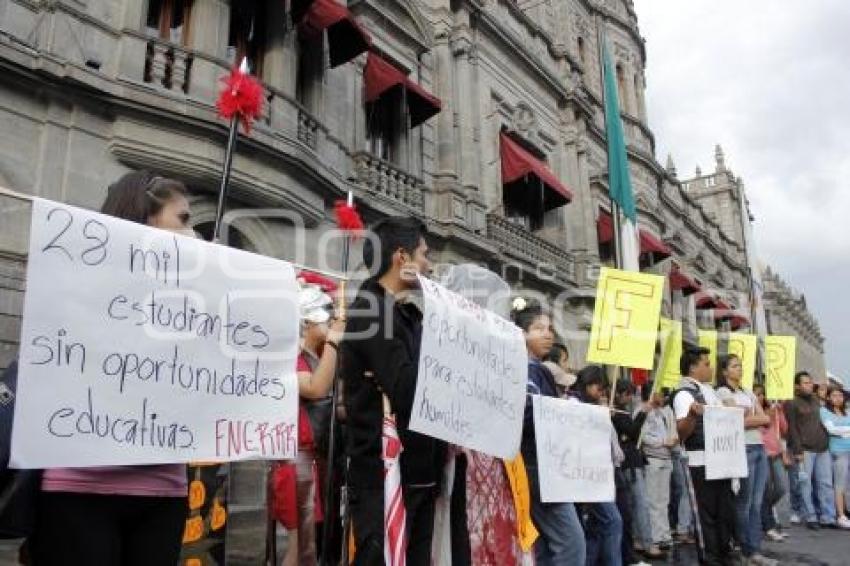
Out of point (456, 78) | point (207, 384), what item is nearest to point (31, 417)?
point (207, 384)

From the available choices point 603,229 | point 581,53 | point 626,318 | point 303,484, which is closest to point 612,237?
point 603,229

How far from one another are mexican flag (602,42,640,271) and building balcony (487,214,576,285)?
3.48 m

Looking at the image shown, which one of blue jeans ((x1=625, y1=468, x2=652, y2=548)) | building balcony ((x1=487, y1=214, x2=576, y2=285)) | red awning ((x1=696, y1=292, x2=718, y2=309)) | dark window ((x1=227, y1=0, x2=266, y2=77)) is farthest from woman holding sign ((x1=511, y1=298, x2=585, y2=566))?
red awning ((x1=696, y1=292, x2=718, y2=309))

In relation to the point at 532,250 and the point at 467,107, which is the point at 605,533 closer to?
the point at 467,107

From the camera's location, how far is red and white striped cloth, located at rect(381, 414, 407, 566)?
8.00ft

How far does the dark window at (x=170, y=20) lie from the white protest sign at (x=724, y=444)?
746 centimetres

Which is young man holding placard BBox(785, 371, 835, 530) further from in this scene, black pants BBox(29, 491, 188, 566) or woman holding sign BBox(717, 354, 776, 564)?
black pants BBox(29, 491, 188, 566)

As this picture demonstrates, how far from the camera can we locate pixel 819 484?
872 centimetres

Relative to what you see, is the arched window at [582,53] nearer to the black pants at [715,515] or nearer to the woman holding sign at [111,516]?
the black pants at [715,515]

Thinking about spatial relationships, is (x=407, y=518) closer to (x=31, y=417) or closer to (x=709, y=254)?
(x=31, y=417)

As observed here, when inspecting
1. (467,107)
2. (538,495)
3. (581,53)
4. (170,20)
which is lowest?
(538,495)

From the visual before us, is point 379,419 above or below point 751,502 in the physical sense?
above

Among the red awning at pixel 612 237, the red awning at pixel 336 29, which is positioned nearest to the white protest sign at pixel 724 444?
the red awning at pixel 336 29

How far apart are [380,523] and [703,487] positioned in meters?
3.88
